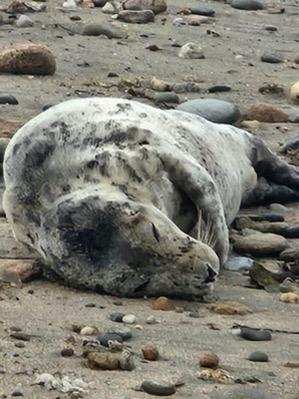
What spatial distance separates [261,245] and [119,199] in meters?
1.18

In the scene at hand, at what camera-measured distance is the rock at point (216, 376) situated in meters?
5.00

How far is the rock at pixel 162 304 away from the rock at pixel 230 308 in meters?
0.17

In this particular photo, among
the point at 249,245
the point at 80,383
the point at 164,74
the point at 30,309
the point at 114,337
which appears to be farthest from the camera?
the point at 164,74

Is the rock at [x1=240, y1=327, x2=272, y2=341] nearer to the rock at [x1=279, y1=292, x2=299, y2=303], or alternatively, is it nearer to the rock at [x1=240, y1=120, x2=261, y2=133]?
the rock at [x1=279, y1=292, x2=299, y2=303]

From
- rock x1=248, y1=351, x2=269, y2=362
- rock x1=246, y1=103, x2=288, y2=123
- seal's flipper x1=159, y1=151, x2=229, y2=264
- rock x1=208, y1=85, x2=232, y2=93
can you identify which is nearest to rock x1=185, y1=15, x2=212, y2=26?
rock x1=208, y1=85, x2=232, y2=93

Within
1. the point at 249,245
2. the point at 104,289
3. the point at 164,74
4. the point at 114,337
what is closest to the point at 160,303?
the point at 104,289

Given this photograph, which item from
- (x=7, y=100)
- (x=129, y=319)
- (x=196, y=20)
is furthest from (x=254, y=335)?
(x=196, y=20)

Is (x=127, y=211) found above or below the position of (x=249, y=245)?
above

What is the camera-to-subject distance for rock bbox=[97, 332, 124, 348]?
5371 mm

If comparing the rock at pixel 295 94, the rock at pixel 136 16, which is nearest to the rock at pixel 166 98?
the rock at pixel 295 94

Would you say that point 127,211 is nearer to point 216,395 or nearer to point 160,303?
point 160,303

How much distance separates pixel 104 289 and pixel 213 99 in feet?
13.2

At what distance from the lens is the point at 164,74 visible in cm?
1096

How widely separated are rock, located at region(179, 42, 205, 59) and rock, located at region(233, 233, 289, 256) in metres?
4.54
